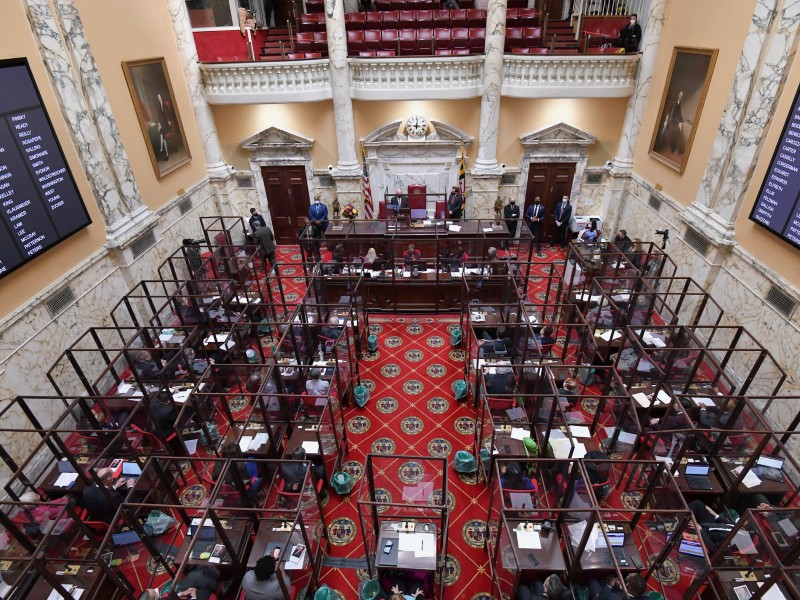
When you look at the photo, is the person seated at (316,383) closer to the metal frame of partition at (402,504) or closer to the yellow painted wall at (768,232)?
the metal frame of partition at (402,504)

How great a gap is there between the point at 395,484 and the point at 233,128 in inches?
454

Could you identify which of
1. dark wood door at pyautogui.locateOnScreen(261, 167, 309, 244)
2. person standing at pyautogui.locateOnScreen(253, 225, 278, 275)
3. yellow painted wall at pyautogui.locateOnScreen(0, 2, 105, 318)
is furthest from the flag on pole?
yellow painted wall at pyautogui.locateOnScreen(0, 2, 105, 318)

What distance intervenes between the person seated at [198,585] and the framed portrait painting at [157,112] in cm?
937

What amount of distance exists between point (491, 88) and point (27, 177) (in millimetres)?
10771

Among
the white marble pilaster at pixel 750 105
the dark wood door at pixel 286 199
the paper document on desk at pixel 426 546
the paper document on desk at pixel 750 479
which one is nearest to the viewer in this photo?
the paper document on desk at pixel 426 546

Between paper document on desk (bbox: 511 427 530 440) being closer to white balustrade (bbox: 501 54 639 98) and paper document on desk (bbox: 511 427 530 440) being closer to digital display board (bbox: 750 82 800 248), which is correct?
digital display board (bbox: 750 82 800 248)

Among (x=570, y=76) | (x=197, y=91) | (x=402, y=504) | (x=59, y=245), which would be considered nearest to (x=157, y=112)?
(x=197, y=91)

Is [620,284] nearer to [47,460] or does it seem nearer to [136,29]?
[47,460]

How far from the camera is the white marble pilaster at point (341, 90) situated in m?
12.0

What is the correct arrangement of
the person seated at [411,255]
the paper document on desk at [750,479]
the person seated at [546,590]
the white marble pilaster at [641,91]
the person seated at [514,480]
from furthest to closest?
the white marble pilaster at [641,91]
the person seated at [411,255]
the paper document on desk at [750,479]
the person seated at [514,480]
the person seated at [546,590]

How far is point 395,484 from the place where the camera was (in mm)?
7465

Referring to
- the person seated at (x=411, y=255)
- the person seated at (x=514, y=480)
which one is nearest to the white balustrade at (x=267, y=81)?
the person seated at (x=411, y=255)

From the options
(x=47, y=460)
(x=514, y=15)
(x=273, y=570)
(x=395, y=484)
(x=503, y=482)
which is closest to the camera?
(x=273, y=570)

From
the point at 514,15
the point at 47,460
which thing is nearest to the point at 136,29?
the point at 47,460
